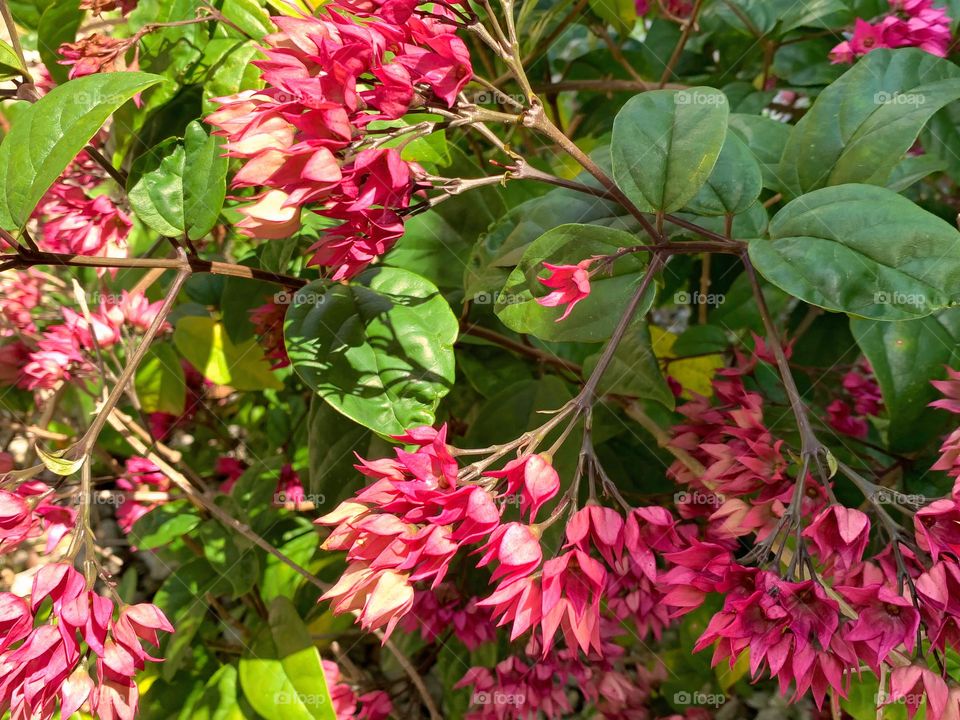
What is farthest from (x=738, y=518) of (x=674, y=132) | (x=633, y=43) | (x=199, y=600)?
(x=633, y=43)

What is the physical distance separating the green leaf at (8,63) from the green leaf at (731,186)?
2.43 feet

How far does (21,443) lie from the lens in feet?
6.29

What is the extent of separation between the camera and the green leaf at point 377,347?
30.5 inches

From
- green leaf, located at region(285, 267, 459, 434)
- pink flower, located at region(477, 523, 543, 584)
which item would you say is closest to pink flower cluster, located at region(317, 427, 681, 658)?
pink flower, located at region(477, 523, 543, 584)

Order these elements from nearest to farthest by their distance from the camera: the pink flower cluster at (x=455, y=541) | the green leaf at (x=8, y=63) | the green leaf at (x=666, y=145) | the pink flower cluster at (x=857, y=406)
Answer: the pink flower cluster at (x=455, y=541)
the green leaf at (x=666, y=145)
the green leaf at (x=8, y=63)
the pink flower cluster at (x=857, y=406)

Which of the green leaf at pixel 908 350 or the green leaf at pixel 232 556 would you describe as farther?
the green leaf at pixel 232 556

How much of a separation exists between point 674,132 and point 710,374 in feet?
2.26

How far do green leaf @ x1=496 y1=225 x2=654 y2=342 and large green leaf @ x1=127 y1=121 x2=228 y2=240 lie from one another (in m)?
0.31

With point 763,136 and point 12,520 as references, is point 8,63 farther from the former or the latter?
point 763,136

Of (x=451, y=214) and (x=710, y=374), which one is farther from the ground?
(x=451, y=214)

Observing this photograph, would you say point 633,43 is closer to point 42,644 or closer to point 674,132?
point 674,132

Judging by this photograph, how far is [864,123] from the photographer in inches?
33.4

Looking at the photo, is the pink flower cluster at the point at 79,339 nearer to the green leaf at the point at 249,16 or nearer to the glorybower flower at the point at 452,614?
the green leaf at the point at 249,16

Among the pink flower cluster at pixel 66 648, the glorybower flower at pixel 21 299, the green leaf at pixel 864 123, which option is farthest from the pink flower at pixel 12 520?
the green leaf at pixel 864 123
